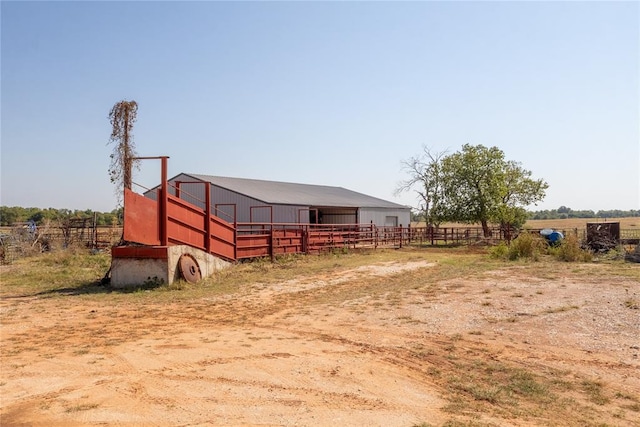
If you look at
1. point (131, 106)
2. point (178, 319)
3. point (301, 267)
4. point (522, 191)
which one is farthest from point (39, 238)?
point (522, 191)

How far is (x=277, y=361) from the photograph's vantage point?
6.68m

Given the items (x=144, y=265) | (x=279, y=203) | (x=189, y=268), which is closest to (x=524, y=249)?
(x=189, y=268)

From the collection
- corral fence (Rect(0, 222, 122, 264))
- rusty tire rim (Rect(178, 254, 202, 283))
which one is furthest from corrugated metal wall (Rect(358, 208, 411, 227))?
rusty tire rim (Rect(178, 254, 202, 283))

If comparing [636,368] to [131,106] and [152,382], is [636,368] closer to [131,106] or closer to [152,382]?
[152,382]

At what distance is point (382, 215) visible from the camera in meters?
41.4

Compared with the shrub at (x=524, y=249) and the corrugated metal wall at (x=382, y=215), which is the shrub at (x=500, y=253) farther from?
the corrugated metal wall at (x=382, y=215)

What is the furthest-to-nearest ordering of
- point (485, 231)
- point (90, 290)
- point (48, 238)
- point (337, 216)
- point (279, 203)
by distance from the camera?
1. point (337, 216)
2. point (485, 231)
3. point (279, 203)
4. point (48, 238)
5. point (90, 290)

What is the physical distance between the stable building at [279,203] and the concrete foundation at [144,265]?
7.65 m

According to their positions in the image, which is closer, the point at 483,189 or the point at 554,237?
the point at 554,237

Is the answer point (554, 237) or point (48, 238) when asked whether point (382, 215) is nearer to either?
point (554, 237)

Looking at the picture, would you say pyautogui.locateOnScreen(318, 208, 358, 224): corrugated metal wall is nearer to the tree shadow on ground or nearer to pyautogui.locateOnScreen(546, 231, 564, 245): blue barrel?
pyautogui.locateOnScreen(546, 231, 564, 245): blue barrel

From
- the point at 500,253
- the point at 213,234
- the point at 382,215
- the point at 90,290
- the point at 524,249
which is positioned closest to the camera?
the point at 90,290

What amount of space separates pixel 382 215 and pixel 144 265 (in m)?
29.3

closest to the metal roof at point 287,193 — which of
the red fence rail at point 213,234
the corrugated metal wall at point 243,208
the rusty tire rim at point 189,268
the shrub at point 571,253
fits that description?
the corrugated metal wall at point 243,208
